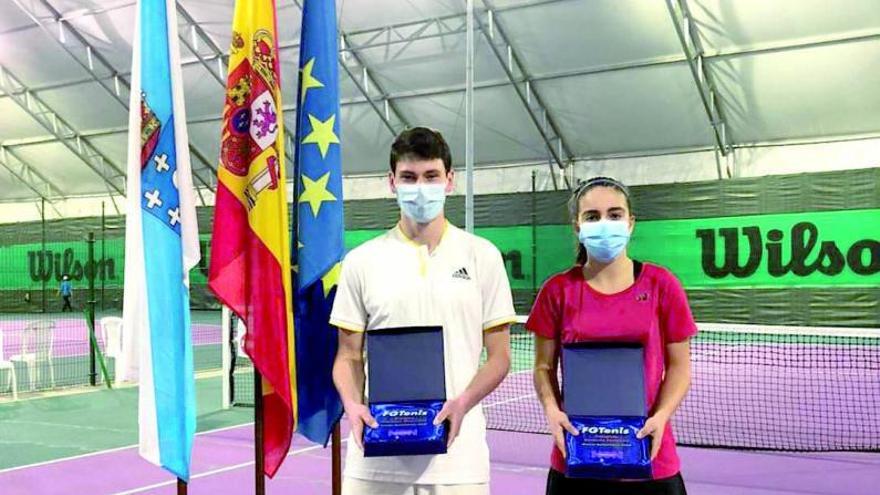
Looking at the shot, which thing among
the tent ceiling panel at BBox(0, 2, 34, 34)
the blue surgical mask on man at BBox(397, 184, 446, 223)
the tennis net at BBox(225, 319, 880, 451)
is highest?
the tent ceiling panel at BBox(0, 2, 34, 34)

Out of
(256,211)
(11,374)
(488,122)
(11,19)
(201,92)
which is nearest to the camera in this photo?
(256,211)

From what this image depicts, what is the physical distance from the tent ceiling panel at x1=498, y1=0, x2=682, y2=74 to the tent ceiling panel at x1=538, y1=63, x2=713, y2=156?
44cm

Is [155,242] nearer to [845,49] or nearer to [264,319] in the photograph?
[264,319]

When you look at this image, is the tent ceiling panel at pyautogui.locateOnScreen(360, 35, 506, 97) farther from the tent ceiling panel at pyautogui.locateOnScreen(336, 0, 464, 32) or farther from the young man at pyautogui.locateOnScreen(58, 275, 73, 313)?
the young man at pyautogui.locateOnScreen(58, 275, 73, 313)

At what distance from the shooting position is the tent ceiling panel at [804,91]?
17.2 metres

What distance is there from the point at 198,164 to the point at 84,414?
1738 cm

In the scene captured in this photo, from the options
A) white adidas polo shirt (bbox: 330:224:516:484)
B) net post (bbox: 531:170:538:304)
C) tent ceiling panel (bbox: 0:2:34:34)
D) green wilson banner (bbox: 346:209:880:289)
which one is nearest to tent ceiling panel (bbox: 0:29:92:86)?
tent ceiling panel (bbox: 0:2:34:34)

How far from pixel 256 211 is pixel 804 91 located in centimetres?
1673

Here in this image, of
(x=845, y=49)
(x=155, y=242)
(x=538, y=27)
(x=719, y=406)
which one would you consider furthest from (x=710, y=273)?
(x=155, y=242)

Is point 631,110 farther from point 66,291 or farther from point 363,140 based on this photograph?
point 66,291

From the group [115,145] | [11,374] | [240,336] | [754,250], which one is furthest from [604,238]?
[115,145]

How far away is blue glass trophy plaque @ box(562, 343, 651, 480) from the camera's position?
101 inches

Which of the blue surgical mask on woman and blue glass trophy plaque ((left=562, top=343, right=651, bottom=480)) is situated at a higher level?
the blue surgical mask on woman

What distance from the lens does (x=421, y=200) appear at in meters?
2.81
